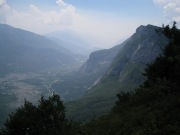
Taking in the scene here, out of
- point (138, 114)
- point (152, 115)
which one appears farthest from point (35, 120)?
point (152, 115)

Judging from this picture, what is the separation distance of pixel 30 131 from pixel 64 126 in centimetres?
930

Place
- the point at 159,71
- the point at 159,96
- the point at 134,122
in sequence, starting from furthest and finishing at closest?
the point at 159,71 → the point at 159,96 → the point at 134,122

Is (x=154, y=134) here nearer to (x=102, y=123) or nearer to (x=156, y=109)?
(x=156, y=109)

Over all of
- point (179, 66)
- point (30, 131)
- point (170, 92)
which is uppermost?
point (179, 66)

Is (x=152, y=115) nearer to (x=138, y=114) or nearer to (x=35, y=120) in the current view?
(x=138, y=114)

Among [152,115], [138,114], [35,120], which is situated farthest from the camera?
[35,120]

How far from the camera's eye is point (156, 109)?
27.9 meters

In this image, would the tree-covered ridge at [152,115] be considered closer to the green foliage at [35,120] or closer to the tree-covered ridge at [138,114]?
the tree-covered ridge at [138,114]

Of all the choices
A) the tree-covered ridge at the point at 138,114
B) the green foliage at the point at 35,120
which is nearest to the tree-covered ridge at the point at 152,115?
the tree-covered ridge at the point at 138,114

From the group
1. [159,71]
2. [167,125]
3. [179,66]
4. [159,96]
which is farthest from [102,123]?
[159,71]

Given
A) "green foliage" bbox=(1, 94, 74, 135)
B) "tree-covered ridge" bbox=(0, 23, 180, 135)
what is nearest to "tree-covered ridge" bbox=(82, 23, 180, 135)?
"tree-covered ridge" bbox=(0, 23, 180, 135)

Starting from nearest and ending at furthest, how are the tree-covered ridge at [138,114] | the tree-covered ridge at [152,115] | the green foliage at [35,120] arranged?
1. the tree-covered ridge at [152,115]
2. the tree-covered ridge at [138,114]
3. the green foliage at [35,120]

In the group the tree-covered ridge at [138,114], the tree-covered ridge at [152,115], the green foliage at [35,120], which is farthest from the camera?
the green foliage at [35,120]

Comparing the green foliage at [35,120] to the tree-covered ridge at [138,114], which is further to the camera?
the green foliage at [35,120]
